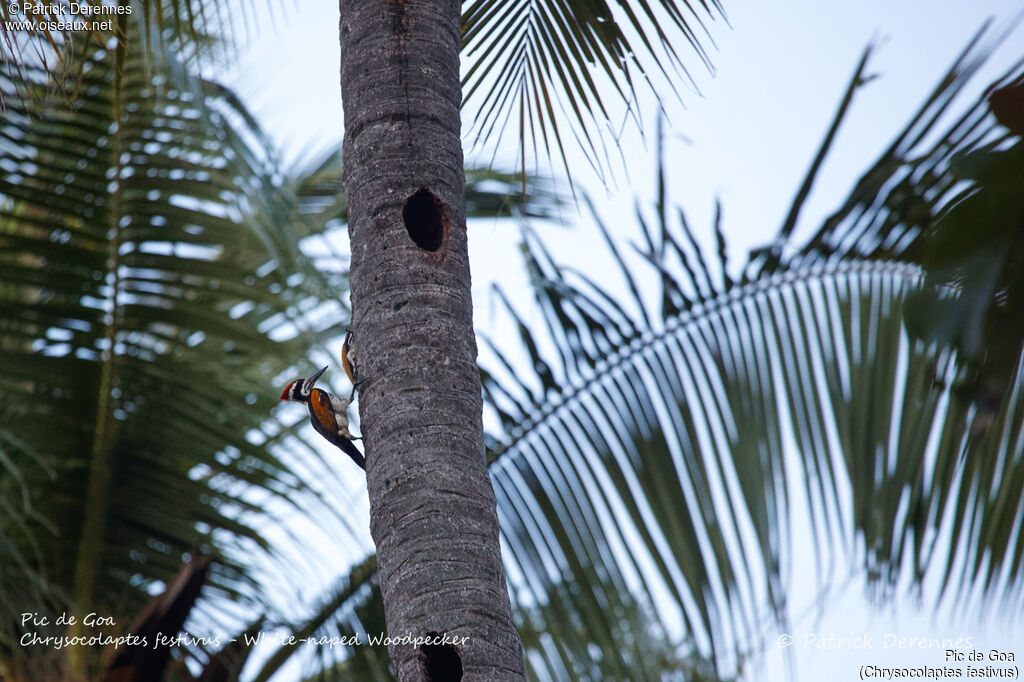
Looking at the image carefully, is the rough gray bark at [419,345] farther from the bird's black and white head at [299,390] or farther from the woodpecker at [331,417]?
the bird's black and white head at [299,390]

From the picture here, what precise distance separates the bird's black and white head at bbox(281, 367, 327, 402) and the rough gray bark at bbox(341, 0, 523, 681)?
2421 mm

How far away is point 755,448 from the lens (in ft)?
13.4

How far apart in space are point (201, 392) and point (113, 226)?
32.3 inches

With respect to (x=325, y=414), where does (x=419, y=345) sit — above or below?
below

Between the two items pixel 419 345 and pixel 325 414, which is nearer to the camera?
pixel 419 345

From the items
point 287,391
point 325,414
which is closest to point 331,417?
point 325,414

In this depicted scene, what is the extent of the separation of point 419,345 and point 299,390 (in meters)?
3.31

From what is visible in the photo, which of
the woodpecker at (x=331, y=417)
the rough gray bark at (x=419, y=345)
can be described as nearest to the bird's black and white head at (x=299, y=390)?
the woodpecker at (x=331, y=417)

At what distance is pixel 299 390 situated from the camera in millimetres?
5586

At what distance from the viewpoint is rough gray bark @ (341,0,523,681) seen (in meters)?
2.08

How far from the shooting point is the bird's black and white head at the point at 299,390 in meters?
5.07

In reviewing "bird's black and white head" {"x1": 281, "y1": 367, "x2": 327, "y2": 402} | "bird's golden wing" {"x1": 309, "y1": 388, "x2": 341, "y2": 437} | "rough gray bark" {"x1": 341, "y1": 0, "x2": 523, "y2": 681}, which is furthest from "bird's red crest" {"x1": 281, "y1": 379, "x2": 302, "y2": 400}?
"rough gray bark" {"x1": 341, "y1": 0, "x2": 523, "y2": 681}

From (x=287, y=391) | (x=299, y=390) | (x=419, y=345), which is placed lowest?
(x=419, y=345)

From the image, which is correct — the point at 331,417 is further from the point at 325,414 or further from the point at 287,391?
the point at 287,391
